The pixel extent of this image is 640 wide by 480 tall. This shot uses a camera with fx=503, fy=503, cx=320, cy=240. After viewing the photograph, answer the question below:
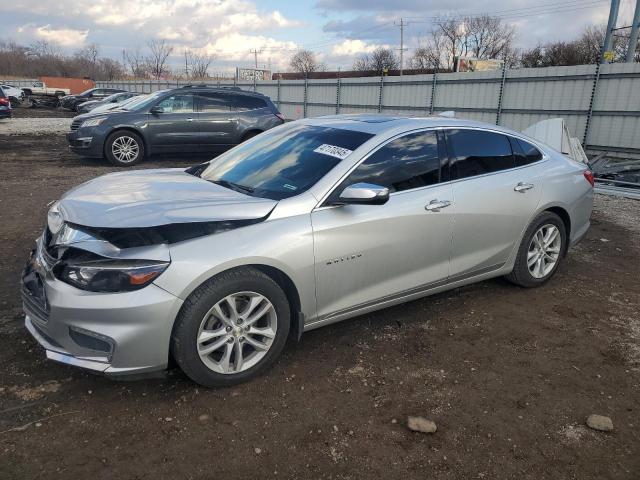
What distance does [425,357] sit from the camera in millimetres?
3508

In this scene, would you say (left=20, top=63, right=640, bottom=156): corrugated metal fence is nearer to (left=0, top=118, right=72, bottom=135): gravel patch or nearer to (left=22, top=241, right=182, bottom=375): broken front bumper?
(left=0, top=118, right=72, bottom=135): gravel patch

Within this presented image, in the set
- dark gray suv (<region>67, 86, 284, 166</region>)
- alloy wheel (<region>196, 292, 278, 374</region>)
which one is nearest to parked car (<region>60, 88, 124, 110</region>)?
dark gray suv (<region>67, 86, 284, 166</region>)

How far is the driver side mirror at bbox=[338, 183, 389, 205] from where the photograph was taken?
10.3 feet

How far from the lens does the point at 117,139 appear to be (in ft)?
36.7

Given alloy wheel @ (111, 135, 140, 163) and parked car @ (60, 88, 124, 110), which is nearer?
alloy wheel @ (111, 135, 140, 163)

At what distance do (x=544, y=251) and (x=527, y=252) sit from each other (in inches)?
11.0

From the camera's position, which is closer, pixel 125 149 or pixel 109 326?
pixel 109 326

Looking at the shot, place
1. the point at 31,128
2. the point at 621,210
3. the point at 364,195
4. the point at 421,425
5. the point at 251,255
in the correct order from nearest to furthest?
the point at 421,425
the point at 251,255
the point at 364,195
the point at 621,210
the point at 31,128

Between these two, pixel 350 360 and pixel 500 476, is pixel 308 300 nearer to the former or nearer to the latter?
pixel 350 360

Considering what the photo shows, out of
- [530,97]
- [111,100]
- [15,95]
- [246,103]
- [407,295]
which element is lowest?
[407,295]

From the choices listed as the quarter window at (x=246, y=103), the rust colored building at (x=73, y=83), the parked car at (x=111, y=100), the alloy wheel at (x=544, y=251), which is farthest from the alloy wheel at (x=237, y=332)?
the rust colored building at (x=73, y=83)

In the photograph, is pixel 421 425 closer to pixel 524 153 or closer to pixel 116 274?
pixel 116 274

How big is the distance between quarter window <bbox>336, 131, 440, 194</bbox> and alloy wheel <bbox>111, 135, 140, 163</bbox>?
29.9 feet

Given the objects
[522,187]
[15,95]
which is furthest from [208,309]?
[15,95]
